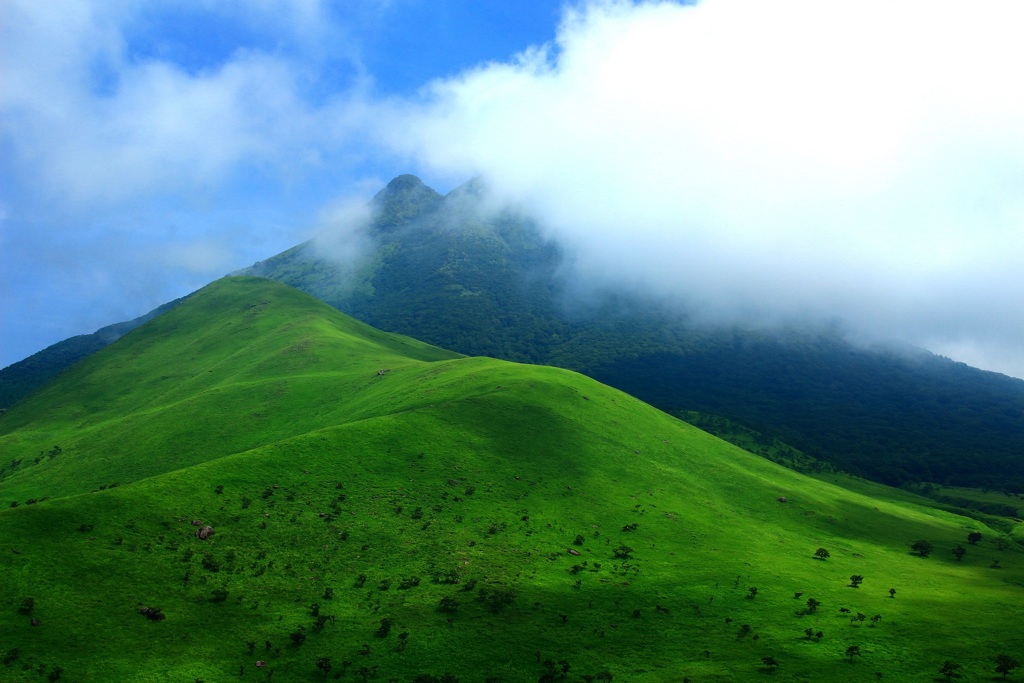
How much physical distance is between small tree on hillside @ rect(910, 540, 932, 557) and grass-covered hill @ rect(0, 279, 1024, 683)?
4.86 feet

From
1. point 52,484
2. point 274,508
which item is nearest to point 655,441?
point 274,508

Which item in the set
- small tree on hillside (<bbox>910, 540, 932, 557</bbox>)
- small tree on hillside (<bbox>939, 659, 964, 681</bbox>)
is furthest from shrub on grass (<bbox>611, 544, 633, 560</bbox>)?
small tree on hillside (<bbox>910, 540, 932, 557</bbox>)

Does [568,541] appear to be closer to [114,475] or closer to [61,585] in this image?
[61,585]

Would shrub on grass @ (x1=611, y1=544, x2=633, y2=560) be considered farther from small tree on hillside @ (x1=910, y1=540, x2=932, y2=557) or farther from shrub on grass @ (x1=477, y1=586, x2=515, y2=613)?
small tree on hillside @ (x1=910, y1=540, x2=932, y2=557)

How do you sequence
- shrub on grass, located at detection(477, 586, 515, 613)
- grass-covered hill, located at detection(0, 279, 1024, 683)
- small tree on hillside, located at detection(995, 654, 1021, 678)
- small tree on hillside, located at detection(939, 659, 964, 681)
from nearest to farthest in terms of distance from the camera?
1. small tree on hillside, located at detection(995, 654, 1021, 678)
2. small tree on hillside, located at detection(939, 659, 964, 681)
3. grass-covered hill, located at detection(0, 279, 1024, 683)
4. shrub on grass, located at detection(477, 586, 515, 613)

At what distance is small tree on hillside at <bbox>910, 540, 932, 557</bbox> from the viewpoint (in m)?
98.1

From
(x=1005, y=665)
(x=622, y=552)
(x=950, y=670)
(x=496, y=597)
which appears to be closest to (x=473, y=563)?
(x=496, y=597)

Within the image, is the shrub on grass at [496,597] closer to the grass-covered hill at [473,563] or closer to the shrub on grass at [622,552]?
the grass-covered hill at [473,563]

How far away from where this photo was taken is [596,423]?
366 ft

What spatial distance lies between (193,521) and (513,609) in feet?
108

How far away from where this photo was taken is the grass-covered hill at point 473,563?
49.8 m

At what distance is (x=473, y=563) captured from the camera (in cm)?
6650

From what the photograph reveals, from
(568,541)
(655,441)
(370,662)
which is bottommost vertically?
(370,662)

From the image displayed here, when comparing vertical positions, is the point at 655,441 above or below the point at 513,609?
above
